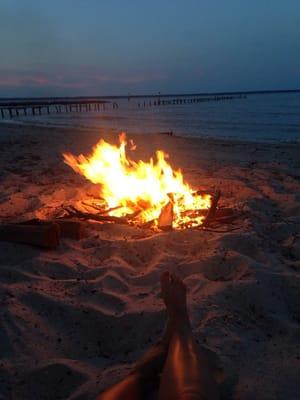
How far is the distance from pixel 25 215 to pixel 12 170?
16.2 ft

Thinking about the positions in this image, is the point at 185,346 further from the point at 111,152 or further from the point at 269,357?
the point at 111,152

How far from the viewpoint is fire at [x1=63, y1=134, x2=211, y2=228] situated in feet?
23.0

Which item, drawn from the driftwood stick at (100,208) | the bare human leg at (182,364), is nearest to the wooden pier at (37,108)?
the driftwood stick at (100,208)

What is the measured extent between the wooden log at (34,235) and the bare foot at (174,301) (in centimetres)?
245

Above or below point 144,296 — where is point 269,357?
below

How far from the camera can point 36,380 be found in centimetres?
312

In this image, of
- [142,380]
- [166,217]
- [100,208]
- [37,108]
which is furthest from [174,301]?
[37,108]

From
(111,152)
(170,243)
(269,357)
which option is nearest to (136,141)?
(111,152)

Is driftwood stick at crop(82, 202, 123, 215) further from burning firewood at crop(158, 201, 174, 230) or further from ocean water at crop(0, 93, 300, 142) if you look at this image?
ocean water at crop(0, 93, 300, 142)

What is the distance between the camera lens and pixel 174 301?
3363mm

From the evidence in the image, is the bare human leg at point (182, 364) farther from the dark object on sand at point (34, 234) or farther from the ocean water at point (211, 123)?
the ocean water at point (211, 123)

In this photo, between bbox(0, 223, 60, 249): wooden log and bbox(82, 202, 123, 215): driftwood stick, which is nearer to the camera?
bbox(0, 223, 60, 249): wooden log

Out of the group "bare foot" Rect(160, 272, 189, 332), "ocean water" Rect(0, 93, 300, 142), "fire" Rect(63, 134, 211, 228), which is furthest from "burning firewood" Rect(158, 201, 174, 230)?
"ocean water" Rect(0, 93, 300, 142)

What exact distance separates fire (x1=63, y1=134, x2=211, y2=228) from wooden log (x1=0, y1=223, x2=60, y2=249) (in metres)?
1.76
